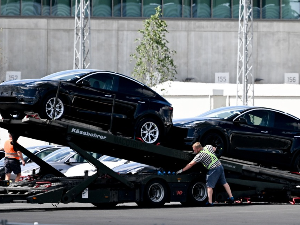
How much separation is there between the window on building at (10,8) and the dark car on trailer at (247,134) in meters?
33.2

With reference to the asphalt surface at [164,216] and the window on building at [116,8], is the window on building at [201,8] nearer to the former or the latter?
the window on building at [116,8]

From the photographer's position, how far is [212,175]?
56.5 ft

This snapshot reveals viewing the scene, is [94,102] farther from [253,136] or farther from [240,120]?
[253,136]

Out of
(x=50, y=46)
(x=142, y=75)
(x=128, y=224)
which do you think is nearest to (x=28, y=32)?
(x=50, y=46)

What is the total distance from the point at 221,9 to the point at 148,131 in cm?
3480

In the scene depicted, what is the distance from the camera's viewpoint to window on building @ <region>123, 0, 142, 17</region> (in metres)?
49.4

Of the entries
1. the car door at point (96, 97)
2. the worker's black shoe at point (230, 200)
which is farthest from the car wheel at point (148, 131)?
the worker's black shoe at point (230, 200)

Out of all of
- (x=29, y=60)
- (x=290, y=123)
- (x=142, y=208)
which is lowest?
(x=142, y=208)

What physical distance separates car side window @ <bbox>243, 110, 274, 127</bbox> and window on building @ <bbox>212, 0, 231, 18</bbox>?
32.4 metres

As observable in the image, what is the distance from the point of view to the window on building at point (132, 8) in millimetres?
49375

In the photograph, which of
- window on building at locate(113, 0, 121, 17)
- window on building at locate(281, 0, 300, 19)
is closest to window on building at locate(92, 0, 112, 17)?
window on building at locate(113, 0, 121, 17)

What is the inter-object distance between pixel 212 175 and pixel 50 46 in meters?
33.4

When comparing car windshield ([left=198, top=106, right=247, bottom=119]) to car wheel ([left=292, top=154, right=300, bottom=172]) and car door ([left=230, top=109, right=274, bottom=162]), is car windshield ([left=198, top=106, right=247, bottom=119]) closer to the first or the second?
A: car door ([left=230, top=109, right=274, bottom=162])

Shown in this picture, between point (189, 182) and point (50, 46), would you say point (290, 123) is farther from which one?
point (50, 46)
